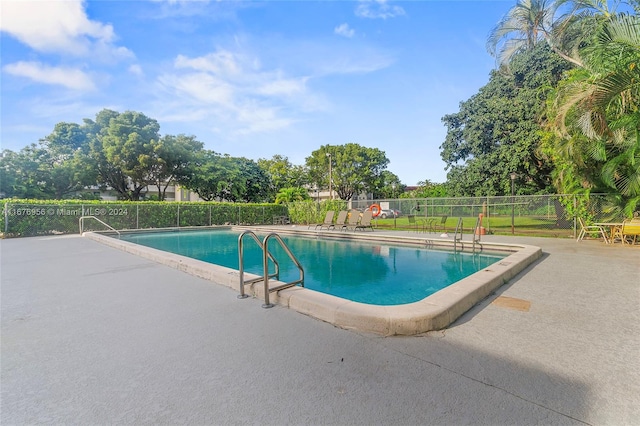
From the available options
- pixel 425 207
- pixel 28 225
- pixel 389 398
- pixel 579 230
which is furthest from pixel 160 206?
pixel 579 230

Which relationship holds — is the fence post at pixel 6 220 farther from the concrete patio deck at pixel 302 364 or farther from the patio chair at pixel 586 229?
the patio chair at pixel 586 229

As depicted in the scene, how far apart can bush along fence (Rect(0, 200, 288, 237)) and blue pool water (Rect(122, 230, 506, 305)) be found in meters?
8.59

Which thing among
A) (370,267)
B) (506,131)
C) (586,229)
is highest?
(506,131)

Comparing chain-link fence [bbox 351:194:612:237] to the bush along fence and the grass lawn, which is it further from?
the bush along fence

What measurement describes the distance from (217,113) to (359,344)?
12.9 meters

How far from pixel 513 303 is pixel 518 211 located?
12200mm

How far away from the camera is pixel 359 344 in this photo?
2.62 metres

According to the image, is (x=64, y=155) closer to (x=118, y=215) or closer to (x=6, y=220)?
(x=118, y=215)

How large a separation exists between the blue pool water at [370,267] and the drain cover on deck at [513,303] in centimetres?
136

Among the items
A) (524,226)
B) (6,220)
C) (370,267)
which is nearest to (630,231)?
(524,226)

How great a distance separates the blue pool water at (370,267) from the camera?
5523 millimetres

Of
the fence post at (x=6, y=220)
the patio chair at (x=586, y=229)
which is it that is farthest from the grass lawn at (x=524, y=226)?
the fence post at (x=6, y=220)

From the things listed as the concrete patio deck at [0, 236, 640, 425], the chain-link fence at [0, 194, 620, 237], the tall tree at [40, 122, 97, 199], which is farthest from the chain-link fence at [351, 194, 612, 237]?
the tall tree at [40, 122, 97, 199]

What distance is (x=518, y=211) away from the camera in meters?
13.8
